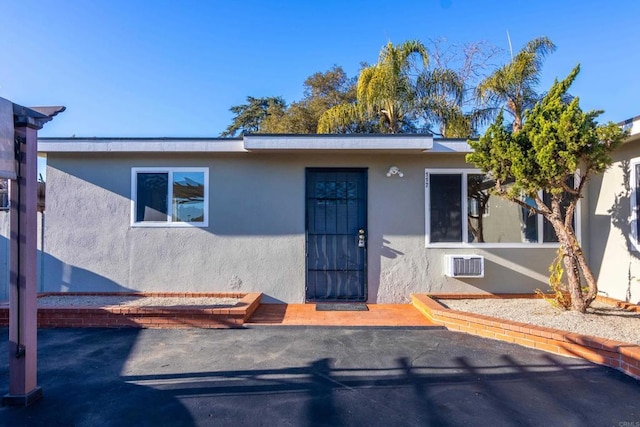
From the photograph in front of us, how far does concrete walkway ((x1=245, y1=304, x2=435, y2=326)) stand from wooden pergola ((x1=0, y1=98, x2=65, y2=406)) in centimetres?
265

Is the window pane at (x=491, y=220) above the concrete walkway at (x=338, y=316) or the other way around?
above

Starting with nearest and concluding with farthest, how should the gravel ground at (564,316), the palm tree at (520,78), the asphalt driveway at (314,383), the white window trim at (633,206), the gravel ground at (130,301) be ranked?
the asphalt driveway at (314,383) → the gravel ground at (564,316) → the white window trim at (633,206) → the gravel ground at (130,301) → the palm tree at (520,78)

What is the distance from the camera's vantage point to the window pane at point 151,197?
6383 mm

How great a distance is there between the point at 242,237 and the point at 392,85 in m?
9.93

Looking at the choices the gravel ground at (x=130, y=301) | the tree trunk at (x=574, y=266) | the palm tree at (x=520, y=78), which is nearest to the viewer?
the tree trunk at (x=574, y=266)

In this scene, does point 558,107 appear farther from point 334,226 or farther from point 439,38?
point 439,38

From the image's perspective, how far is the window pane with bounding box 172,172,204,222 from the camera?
6.39m

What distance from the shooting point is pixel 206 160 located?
6.39 metres

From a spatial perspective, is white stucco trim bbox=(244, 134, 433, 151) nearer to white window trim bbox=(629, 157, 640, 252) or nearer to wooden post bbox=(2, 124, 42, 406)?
white window trim bbox=(629, 157, 640, 252)

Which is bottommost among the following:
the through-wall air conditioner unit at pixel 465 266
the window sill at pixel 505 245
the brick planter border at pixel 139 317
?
the brick planter border at pixel 139 317

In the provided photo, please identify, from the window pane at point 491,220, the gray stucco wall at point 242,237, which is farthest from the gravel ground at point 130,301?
the window pane at point 491,220

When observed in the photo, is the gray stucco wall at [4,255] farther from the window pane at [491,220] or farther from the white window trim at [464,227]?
the window pane at [491,220]

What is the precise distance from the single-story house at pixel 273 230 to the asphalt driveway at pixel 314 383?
5.91 feet

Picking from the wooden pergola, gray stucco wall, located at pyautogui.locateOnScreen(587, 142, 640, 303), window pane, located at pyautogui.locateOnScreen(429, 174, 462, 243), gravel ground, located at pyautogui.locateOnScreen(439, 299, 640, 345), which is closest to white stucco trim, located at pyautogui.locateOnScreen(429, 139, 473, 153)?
window pane, located at pyautogui.locateOnScreen(429, 174, 462, 243)
